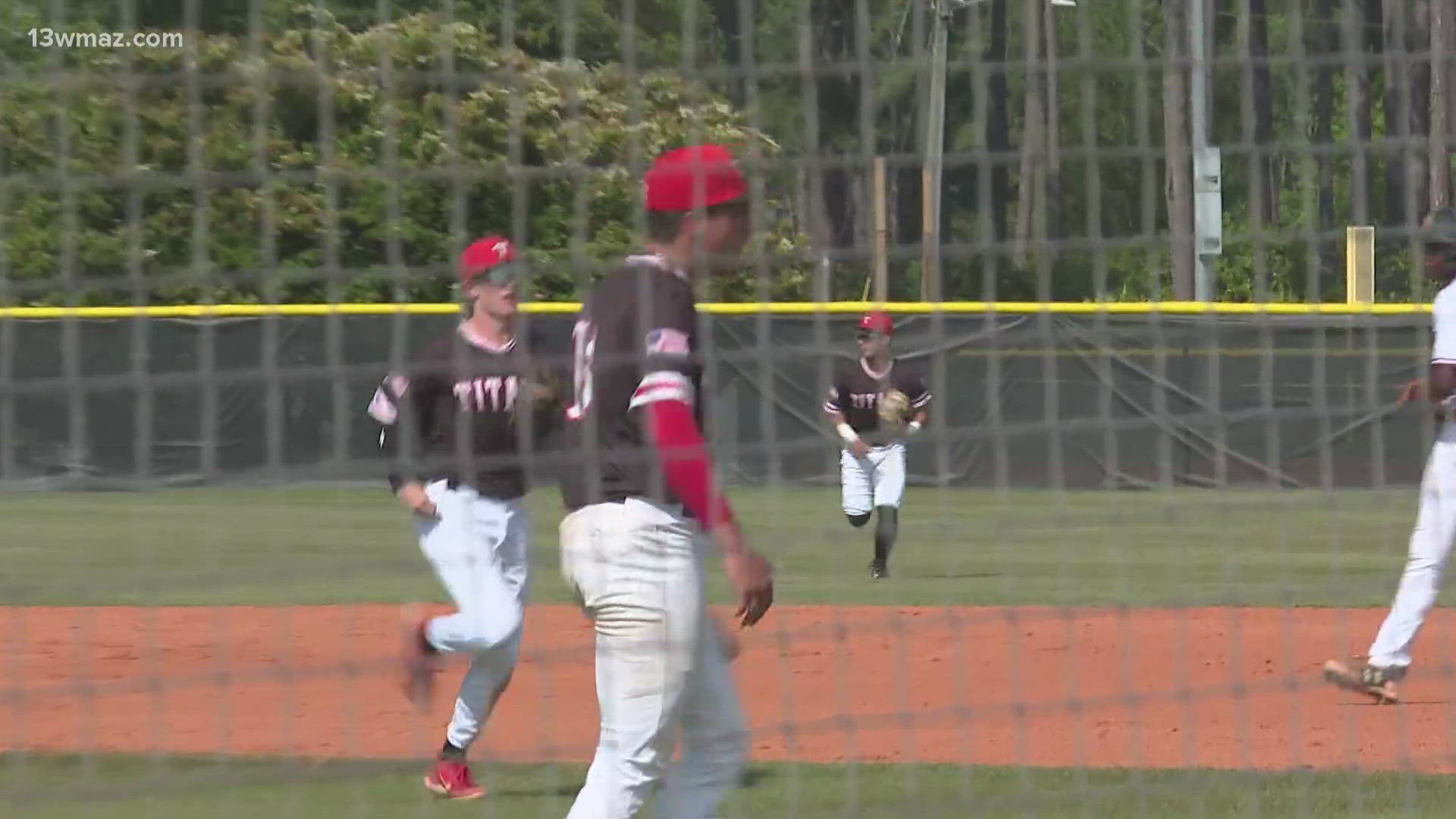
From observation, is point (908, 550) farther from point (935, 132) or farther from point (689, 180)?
point (689, 180)

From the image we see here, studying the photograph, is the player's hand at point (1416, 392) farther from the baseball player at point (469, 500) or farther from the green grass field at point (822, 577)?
the baseball player at point (469, 500)

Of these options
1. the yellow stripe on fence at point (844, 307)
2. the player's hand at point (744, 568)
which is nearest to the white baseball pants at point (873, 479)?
the yellow stripe on fence at point (844, 307)

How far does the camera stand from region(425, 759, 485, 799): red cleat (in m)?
7.68

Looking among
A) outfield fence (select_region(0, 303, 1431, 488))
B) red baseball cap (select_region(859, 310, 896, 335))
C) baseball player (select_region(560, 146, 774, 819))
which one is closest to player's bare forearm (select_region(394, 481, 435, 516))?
outfield fence (select_region(0, 303, 1431, 488))

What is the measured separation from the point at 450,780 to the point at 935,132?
313 centimetres

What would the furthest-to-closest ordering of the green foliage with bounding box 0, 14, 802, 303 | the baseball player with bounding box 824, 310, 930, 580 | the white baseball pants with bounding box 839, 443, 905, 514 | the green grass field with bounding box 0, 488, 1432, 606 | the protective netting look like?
the white baseball pants with bounding box 839, 443, 905, 514, the baseball player with bounding box 824, 310, 930, 580, the green grass field with bounding box 0, 488, 1432, 606, the protective netting, the green foliage with bounding box 0, 14, 802, 303

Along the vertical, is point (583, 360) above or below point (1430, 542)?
above

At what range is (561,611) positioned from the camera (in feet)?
45.5

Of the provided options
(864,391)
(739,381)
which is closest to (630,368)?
(739,381)

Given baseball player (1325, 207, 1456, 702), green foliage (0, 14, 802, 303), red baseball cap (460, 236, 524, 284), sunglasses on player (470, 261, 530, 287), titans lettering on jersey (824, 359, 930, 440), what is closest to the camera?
green foliage (0, 14, 802, 303)

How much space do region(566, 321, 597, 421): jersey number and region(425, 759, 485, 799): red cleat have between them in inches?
96.6

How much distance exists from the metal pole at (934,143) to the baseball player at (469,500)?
2024 millimetres

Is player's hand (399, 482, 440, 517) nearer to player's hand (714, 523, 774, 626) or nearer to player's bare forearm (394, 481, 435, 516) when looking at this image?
player's bare forearm (394, 481, 435, 516)

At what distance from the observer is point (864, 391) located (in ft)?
47.9
